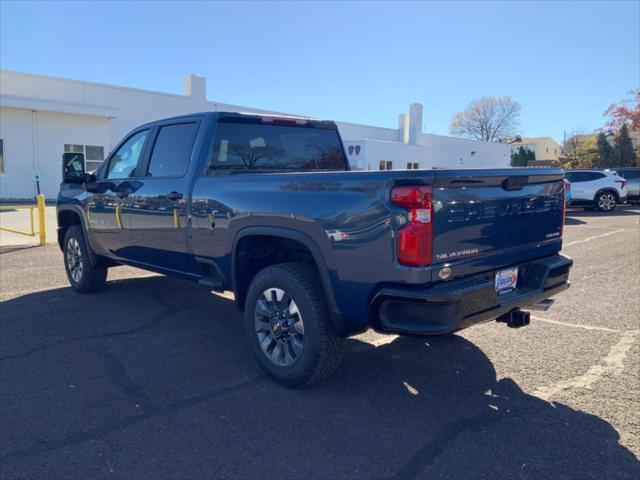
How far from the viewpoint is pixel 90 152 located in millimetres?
24875

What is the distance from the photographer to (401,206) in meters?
2.95

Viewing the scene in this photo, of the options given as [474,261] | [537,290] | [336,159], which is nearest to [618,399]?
[537,290]

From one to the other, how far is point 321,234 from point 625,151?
161ft

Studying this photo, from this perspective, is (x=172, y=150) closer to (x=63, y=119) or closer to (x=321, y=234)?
(x=321, y=234)

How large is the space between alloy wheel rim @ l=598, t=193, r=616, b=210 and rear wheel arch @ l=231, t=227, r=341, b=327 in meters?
19.0

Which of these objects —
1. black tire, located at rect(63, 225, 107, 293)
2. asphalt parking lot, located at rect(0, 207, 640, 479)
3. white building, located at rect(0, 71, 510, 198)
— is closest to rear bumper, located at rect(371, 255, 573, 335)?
asphalt parking lot, located at rect(0, 207, 640, 479)

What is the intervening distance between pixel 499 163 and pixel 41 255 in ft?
139

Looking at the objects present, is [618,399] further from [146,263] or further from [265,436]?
[146,263]

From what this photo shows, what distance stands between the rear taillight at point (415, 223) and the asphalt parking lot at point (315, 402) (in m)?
1.06

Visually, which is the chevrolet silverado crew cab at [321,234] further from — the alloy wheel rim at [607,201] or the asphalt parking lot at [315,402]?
the alloy wheel rim at [607,201]

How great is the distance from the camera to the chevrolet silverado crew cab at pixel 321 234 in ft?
9.84

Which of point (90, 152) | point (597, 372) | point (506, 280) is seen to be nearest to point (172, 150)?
point (506, 280)

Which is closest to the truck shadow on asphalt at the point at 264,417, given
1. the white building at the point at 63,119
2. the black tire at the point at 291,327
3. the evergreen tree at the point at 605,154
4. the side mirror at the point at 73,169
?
the black tire at the point at 291,327

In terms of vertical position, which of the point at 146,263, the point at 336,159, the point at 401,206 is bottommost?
the point at 146,263
